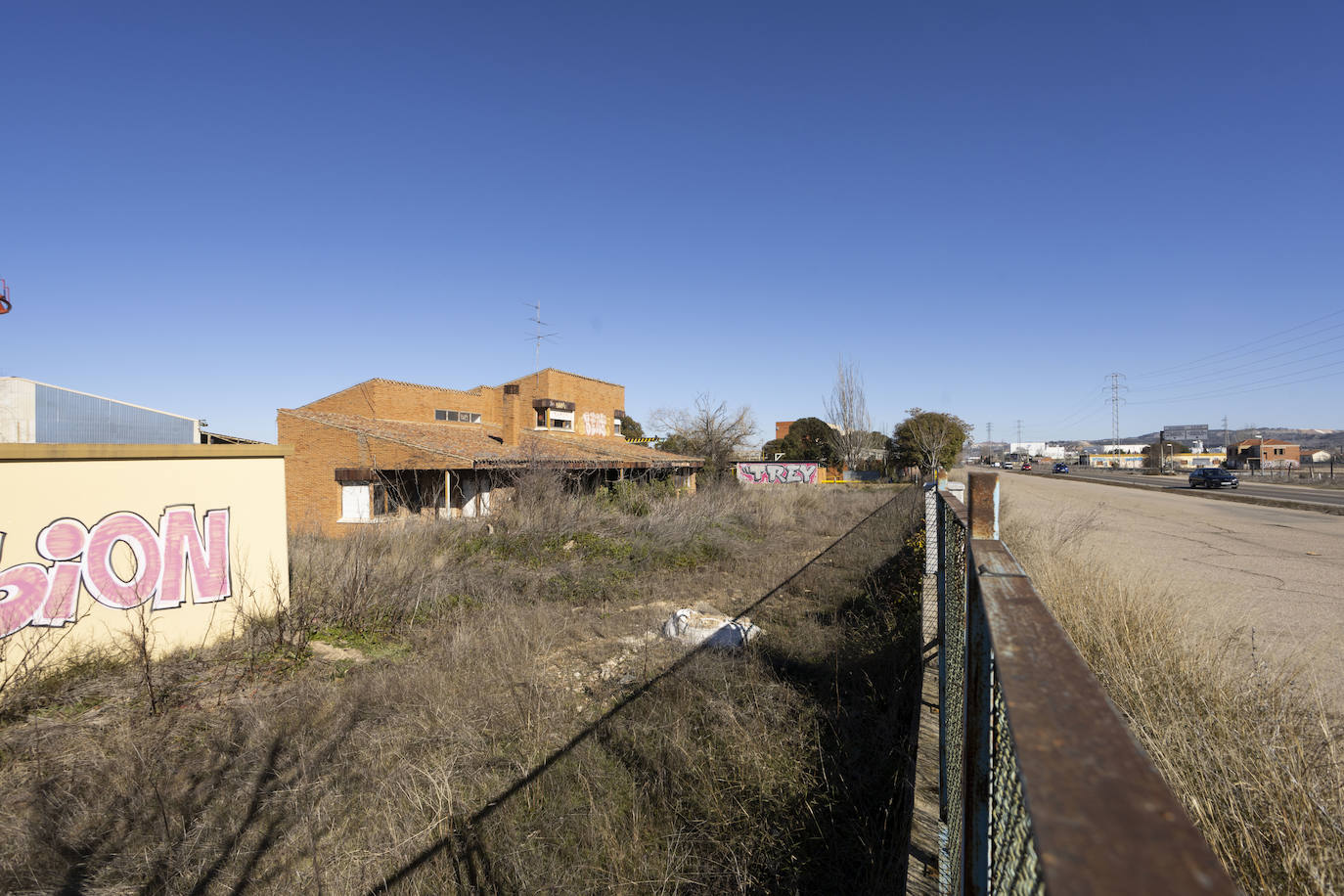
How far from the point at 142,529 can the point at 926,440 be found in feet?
127

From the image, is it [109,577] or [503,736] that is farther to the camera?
[109,577]

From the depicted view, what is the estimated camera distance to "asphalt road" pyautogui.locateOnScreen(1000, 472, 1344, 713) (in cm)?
581

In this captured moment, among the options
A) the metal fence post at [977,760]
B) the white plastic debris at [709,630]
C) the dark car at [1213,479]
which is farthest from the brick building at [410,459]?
the dark car at [1213,479]

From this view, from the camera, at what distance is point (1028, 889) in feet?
2.88

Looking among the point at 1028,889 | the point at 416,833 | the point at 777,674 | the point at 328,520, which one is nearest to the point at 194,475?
the point at 416,833

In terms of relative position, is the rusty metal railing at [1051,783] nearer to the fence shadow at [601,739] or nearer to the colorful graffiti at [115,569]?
the fence shadow at [601,739]

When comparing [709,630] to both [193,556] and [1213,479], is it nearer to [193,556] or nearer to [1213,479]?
[193,556]

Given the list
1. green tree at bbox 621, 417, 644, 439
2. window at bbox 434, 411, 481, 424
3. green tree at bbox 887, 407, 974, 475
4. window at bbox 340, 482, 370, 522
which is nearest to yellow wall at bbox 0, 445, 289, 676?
window at bbox 340, 482, 370, 522

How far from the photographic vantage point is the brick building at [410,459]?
19312 mm

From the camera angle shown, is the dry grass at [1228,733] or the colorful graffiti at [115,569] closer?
the dry grass at [1228,733]

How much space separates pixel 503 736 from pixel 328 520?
1991 cm

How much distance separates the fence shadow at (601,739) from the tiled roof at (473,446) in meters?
11.8

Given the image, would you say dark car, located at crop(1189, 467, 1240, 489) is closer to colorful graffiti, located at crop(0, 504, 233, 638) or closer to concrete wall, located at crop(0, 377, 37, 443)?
colorful graffiti, located at crop(0, 504, 233, 638)

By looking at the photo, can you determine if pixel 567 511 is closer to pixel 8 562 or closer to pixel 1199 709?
pixel 8 562
